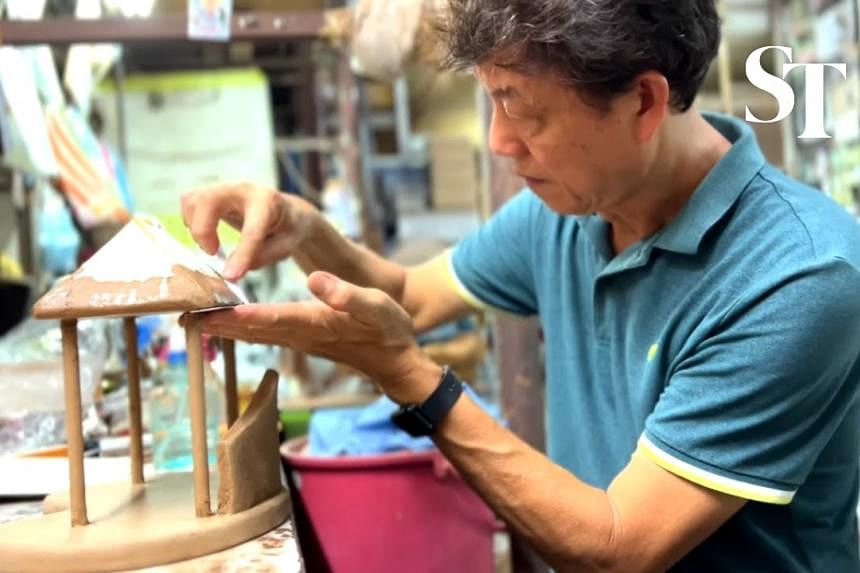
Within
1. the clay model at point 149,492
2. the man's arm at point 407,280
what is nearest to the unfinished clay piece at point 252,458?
the clay model at point 149,492

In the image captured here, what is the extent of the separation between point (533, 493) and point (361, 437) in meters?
0.46

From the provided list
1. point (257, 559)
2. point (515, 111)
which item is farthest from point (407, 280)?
point (257, 559)

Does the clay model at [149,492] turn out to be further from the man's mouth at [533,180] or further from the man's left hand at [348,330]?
the man's mouth at [533,180]

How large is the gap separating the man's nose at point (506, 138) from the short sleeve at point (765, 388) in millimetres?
329

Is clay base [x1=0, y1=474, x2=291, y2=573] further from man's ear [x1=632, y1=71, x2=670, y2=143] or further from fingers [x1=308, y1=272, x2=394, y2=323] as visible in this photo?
man's ear [x1=632, y1=71, x2=670, y2=143]

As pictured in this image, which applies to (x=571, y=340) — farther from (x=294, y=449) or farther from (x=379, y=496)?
(x=294, y=449)

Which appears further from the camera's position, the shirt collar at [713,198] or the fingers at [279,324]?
the shirt collar at [713,198]

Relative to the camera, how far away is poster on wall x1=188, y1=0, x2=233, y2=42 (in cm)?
177

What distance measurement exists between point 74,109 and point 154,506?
157cm

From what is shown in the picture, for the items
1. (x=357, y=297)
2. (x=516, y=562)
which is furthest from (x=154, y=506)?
(x=516, y=562)

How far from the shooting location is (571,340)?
131cm

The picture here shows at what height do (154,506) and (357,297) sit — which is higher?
(357,297)

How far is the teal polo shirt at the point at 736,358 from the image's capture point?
979mm

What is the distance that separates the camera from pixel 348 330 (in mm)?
993
